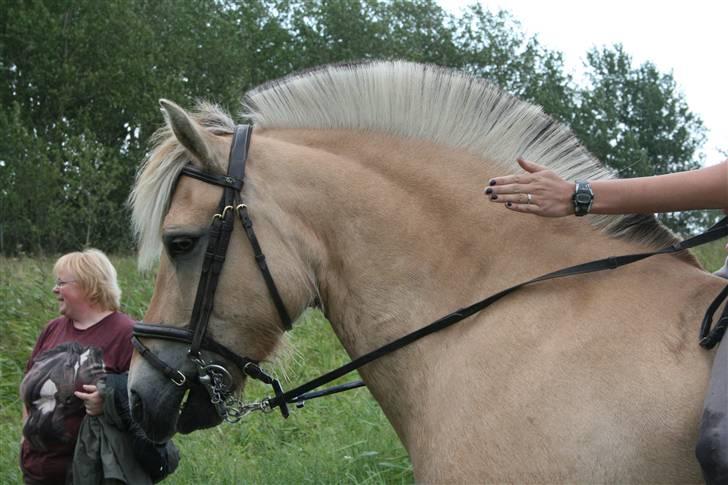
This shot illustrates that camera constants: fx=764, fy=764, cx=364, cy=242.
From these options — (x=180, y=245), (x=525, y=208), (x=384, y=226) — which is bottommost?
(x=180, y=245)

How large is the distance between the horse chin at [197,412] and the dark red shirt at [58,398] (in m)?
1.75

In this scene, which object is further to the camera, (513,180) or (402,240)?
(402,240)

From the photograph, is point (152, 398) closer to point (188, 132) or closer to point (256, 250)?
point (256, 250)

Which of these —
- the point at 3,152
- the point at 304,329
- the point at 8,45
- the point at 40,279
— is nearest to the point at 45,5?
the point at 8,45

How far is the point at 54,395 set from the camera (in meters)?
4.60

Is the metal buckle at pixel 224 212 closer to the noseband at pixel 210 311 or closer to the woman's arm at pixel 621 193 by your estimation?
the noseband at pixel 210 311

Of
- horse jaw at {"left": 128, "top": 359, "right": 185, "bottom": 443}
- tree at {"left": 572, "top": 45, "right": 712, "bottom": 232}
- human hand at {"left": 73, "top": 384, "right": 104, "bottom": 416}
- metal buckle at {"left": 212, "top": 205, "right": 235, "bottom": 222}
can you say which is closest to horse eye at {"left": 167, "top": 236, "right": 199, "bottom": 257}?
metal buckle at {"left": 212, "top": 205, "right": 235, "bottom": 222}

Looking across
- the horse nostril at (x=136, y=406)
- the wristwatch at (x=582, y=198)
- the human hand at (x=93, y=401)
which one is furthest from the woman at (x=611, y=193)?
the human hand at (x=93, y=401)

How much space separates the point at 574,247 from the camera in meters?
2.65

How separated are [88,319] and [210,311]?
2.43 metres

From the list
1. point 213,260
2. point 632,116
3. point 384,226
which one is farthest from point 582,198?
point 632,116

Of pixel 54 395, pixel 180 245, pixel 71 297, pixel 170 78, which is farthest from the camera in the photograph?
pixel 170 78

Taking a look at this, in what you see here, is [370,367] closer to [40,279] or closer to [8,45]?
[40,279]

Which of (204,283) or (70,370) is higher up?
(204,283)
